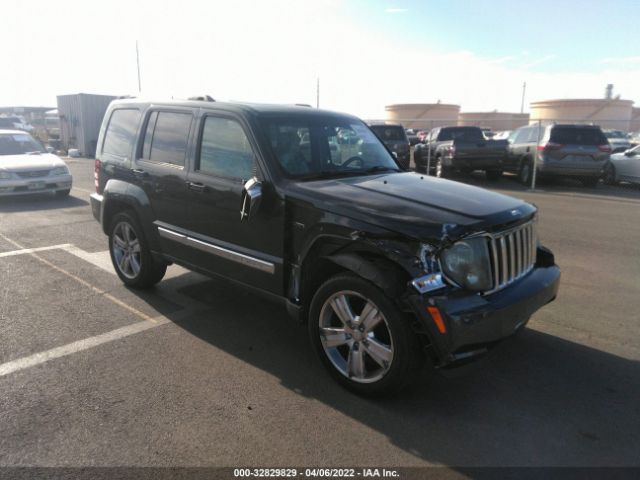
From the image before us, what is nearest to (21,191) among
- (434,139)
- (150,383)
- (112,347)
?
(112,347)

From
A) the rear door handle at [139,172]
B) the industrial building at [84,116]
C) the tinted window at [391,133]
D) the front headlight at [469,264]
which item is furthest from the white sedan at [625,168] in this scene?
the industrial building at [84,116]

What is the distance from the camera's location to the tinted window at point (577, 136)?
573 inches

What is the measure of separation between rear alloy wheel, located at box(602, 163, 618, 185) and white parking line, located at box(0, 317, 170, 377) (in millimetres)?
14769

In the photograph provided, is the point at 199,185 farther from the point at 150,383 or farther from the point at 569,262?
the point at 569,262

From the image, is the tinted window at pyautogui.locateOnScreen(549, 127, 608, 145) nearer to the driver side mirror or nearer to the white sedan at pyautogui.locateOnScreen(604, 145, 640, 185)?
the white sedan at pyautogui.locateOnScreen(604, 145, 640, 185)

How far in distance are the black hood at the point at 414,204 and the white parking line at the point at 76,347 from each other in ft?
6.65

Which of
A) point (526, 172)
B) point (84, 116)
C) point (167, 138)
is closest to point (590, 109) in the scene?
point (526, 172)

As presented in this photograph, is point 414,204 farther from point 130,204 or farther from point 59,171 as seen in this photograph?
point 59,171

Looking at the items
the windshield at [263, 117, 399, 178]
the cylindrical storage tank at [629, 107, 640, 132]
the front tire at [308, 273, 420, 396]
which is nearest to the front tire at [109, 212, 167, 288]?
the windshield at [263, 117, 399, 178]

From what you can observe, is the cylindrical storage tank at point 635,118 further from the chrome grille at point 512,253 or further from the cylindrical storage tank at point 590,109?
the chrome grille at point 512,253

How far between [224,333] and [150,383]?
0.96 metres

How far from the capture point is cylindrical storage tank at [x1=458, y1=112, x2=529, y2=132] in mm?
59094

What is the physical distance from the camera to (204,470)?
2717 millimetres

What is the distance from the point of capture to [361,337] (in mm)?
3357
